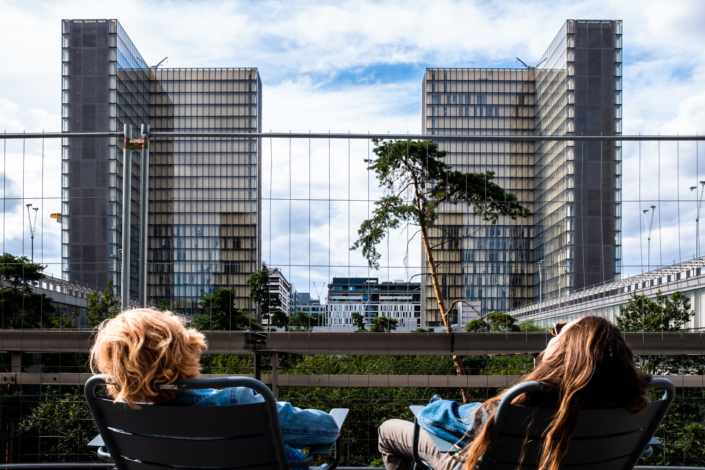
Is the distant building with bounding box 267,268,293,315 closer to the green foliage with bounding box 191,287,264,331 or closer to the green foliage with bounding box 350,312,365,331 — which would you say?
the green foliage with bounding box 191,287,264,331

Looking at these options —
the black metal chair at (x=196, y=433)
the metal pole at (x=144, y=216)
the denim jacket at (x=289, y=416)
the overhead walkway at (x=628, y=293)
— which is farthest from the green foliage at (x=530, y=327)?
the black metal chair at (x=196, y=433)

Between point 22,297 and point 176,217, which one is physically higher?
point 176,217

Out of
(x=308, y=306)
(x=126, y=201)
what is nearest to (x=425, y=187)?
(x=308, y=306)

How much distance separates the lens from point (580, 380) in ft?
3.76

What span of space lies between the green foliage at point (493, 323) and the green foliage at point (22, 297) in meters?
2.73

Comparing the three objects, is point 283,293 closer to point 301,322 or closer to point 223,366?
point 301,322

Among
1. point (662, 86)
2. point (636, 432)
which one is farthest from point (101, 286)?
point (662, 86)

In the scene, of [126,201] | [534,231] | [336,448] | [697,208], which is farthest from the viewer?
[534,231]

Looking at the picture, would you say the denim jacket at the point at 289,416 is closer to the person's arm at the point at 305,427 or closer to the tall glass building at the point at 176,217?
the person's arm at the point at 305,427

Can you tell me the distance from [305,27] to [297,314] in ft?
11.4

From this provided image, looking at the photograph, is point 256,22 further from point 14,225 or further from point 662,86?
point 662,86

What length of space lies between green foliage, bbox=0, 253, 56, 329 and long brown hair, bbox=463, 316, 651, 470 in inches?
134

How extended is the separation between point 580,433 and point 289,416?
61cm

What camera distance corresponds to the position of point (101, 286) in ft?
11.9
